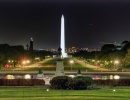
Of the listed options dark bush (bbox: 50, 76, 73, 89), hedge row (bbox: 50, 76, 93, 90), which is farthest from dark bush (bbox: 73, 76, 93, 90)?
dark bush (bbox: 50, 76, 73, 89)

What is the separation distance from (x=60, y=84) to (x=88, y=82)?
285 centimetres

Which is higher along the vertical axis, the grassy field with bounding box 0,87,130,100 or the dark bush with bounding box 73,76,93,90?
the dark bush with bounding box 73,76,93,90

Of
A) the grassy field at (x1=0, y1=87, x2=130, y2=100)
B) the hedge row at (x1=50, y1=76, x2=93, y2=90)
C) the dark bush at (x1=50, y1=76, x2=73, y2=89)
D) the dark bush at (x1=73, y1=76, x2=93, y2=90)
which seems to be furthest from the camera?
the dark bush at (x1=50, y1=76, x2=73, y2=89)

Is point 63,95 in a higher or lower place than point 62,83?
lower

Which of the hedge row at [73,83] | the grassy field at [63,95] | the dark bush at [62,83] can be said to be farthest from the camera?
the dark bush at [62,83]

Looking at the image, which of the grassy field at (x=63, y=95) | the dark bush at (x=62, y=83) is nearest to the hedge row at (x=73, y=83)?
the dark bush at (x=62, y=83)

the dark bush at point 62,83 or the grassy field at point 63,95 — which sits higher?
the dark bush at point 62,83

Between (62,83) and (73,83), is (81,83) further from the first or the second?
(62,83)

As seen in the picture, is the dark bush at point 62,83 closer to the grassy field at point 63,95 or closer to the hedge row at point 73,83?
the hedge row at point 73,83

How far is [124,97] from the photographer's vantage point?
1308 inches

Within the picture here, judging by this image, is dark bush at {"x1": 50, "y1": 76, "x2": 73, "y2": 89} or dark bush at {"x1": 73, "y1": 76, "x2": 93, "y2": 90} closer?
dark bush at {"x1": 73, "y1": 76, "x2": 93, "y2": 90}

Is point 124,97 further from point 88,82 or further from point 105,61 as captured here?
point 105,61

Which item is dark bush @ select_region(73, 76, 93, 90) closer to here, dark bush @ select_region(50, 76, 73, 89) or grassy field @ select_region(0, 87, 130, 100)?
dark bush @ select_region(50, 76, 73, 89)

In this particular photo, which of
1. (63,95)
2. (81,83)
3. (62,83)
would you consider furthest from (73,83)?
(63,95)
